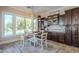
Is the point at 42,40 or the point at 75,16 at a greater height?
the point at 75,16

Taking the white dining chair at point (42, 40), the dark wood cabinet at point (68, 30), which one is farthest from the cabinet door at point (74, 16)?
the white dining chair at point (42, 40)

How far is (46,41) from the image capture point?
2.00 metres

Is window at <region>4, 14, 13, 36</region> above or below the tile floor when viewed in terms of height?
above

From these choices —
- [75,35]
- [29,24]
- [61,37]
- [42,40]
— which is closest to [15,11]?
[29,24]

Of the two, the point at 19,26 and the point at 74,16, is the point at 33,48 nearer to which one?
the point at 19,26

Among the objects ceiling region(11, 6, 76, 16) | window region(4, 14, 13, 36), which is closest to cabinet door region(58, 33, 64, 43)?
ceiling region(11, 6, 76, 16)

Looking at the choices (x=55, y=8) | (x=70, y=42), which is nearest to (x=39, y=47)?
(x=70, y=42)

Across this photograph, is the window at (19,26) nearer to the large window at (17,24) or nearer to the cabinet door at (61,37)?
the large window at (17,24)

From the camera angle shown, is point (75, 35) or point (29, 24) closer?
point (75, 35)

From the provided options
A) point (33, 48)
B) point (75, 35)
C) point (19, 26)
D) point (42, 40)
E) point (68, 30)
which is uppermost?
point (19, 26)

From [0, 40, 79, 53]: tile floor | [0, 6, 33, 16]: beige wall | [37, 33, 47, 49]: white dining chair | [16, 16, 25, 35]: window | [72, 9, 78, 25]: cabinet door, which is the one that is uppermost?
[0, 6, 33, 16]: beige wall

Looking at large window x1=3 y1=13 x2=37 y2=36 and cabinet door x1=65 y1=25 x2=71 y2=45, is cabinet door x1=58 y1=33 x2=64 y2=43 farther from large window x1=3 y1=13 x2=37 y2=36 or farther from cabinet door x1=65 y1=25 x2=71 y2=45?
large window x1=3 y1=13 x2=37 y2=36
